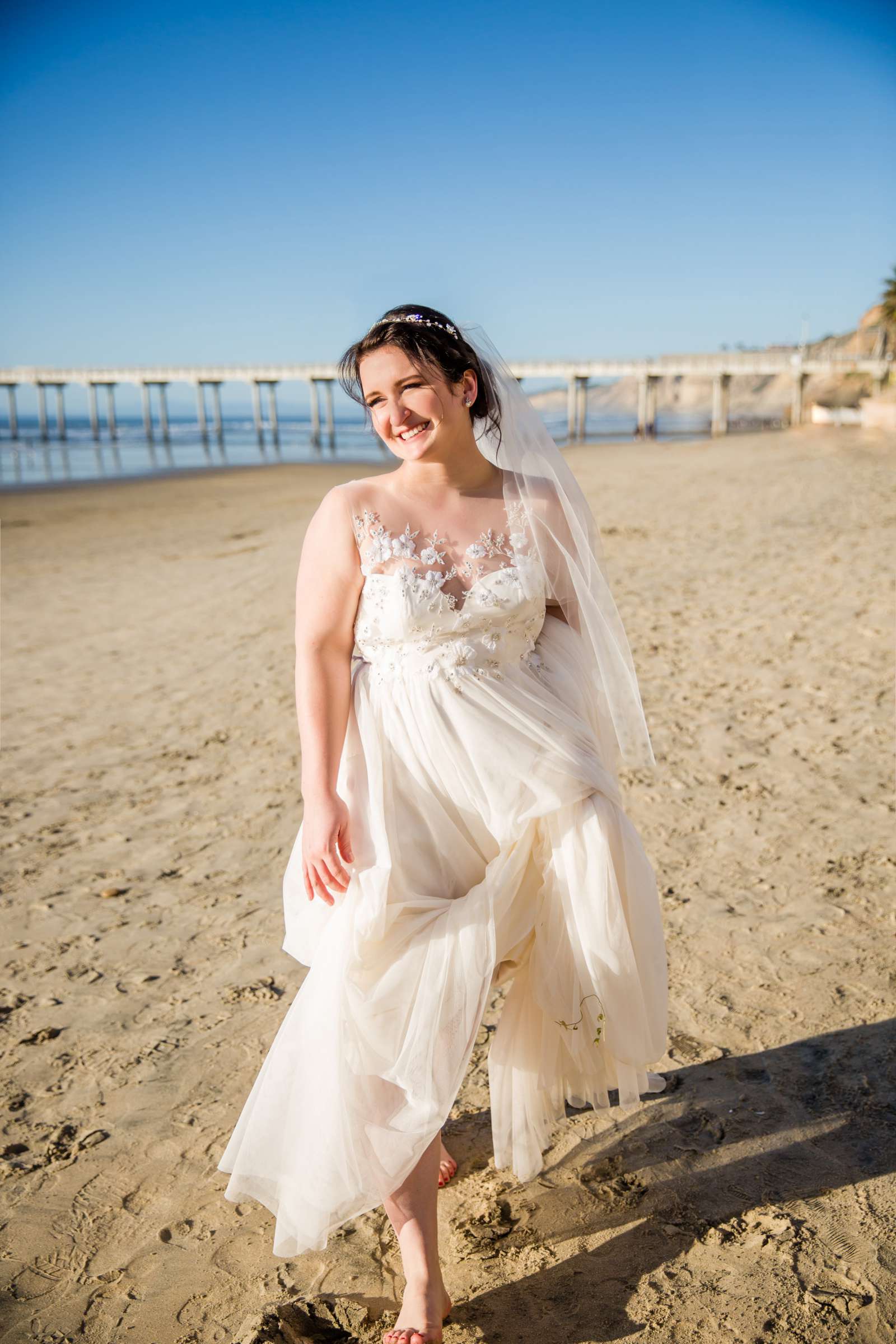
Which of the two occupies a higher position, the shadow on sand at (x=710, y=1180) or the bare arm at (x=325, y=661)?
the bare arm at (x=325, y=661)

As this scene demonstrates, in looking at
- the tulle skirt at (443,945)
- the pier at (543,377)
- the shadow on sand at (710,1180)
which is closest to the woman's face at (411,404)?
the tulle skirt at (443,945)

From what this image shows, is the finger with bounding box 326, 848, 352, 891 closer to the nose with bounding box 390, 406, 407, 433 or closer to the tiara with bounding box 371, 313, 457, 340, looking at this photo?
the nose with bounding box 390, 406, 407, 433

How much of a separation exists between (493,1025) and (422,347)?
2222 mm

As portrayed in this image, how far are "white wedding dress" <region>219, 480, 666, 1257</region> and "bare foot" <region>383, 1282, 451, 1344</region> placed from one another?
0.73 ft

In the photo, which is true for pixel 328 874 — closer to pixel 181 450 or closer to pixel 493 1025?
pixel 493 1025

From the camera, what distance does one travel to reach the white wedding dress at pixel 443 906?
2.04 metres

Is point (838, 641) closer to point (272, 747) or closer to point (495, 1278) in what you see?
point (272, 747)

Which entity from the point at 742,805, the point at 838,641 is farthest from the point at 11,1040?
the point at 838,641

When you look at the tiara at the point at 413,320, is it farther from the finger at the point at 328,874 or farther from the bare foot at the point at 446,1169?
the bare foot at the point at 446,1169

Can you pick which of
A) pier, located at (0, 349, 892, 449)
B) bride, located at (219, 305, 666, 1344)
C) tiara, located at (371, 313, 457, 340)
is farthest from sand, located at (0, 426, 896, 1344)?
pier, located at (0, 349, 892, 449)

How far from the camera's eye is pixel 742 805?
4.75 metres

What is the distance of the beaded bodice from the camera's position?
2.18m

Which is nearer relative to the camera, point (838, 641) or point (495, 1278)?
point (495, 1278)

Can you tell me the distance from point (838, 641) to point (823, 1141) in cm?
507
